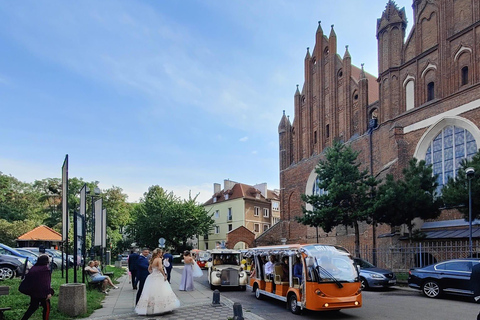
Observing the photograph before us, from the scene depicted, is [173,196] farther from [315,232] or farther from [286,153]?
[315,232]

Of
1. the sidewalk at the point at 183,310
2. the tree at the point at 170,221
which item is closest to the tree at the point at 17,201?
the tree at the point at 170,221

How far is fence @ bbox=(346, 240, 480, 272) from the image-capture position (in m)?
21.2

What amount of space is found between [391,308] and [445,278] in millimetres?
3464

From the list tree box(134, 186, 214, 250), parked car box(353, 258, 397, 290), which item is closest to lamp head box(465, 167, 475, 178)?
parked car box(353, 258, 397, 290)

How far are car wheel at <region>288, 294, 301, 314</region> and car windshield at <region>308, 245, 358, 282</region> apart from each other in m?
1.26

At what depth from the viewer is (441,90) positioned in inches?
978

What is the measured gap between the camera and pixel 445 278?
45.5 feet

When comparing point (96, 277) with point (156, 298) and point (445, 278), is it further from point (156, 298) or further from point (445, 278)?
point (445, 278)

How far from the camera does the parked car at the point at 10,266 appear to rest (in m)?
17.2

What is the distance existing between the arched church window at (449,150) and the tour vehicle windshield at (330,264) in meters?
15.5

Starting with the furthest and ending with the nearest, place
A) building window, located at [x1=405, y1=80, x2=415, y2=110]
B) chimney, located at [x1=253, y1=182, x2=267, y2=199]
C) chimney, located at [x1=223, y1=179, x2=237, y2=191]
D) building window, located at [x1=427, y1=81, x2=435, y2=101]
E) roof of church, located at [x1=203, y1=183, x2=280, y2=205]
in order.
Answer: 1. chimney, located at [x1=223, y1=179, x2=237, y2=191]
2. chimney, located at [x1=253, y1=182, x2=267, y2=199]
3. roof of church, located at [x1=203, y1=183, x2=280, y2=205]
4. building window, located at [x1=405, y1=80, x2=415, y2=110]
5. building window, located at [x1=427, y1=81, x2=435, y2=101]

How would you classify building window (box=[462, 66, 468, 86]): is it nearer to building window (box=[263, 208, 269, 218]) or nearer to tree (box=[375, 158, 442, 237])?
tree (box=[375, 158, 442, 237])

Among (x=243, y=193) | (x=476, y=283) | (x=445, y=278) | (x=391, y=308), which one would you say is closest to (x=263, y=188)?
(x=243, y=193)

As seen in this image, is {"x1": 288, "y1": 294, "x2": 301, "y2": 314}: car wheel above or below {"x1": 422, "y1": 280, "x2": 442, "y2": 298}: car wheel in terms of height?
above
